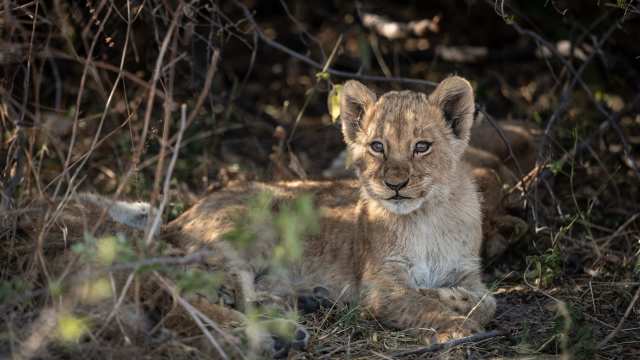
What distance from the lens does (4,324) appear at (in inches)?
143

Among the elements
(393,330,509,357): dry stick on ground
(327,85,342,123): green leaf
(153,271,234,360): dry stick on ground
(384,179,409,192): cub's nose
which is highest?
(327,85,342,123): green leaf

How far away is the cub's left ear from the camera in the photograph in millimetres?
4746

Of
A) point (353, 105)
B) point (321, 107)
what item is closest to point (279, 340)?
point (353, 105)

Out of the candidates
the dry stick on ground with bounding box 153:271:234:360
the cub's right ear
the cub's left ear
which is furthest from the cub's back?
the dry stick on ground with bounding box 153:271:234:360

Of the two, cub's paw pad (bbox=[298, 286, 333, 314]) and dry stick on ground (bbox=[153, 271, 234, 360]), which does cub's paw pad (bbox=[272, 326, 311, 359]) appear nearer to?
dry stick on ground (bbox=[153, 271, 234, 360])

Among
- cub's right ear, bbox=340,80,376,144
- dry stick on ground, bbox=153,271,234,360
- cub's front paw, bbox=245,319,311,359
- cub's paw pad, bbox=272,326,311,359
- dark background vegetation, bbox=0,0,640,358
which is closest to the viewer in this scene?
dry stick on ground, bbox=153,271,234,360

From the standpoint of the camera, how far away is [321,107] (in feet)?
28.9

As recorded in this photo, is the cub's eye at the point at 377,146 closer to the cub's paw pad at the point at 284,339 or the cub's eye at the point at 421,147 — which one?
the cub's eye at the point at 421,147

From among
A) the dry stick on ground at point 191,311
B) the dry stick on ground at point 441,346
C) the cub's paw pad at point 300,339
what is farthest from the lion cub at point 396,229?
the dry stick on ground at point 191,311

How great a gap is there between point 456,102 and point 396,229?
2.66ft

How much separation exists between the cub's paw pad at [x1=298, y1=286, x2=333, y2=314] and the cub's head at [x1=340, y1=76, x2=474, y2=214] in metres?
0.65

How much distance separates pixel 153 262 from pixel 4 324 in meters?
0.87

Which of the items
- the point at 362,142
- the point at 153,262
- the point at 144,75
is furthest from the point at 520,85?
the point at 153,262

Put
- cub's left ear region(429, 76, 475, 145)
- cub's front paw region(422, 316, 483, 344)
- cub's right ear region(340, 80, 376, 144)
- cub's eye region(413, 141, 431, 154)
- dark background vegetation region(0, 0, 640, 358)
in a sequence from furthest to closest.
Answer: cub's right ear region(340, 80, 376, 144) → cub's left ear region(429, 76, 475, 145) → cub's eye region(413, 141, 431, 154) → dark background vegetation region(0, 0, 640, 358) → cub's front paw region(422, 316, 483, 344)
